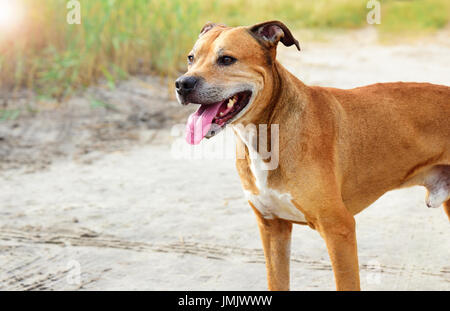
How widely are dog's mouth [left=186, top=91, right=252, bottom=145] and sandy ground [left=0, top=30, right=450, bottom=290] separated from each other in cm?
136

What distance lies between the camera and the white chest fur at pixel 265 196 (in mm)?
3609

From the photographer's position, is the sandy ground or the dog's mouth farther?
the sandy ground

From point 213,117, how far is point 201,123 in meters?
0.07

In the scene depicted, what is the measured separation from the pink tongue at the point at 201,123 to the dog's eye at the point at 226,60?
0.64 feet

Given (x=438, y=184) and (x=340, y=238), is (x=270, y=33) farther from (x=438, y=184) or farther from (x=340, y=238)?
(x=438, y=184)

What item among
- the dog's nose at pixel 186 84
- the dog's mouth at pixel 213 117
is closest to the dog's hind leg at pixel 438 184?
the dog's mouth at pixel 213 117

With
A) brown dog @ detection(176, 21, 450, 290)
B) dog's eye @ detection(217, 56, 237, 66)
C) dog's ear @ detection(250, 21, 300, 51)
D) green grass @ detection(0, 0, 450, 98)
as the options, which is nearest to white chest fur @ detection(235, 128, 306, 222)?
brown dog @ detection(176, 21, 450, 290)

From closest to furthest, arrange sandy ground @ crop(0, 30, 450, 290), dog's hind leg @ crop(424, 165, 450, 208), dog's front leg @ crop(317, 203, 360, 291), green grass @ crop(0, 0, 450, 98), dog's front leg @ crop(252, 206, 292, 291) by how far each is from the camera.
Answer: dog's front leg @ crop(317, 203, 360, 291) → dog's front leg @ crop(252, 206, 292, 291) → dog's hind leg @ crop(424, 165, 450, 208) → sandy ground @ crop(0, 30, 450, 290) → green grass @ crop(0, 0, 450, 98)

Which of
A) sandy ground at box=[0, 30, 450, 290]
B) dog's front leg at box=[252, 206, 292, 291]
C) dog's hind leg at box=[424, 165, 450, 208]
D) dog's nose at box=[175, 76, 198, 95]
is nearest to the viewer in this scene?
dog's nose at box=[175, 76, 198, 95]

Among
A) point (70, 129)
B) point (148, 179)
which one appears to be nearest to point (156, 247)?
point (148, 179)

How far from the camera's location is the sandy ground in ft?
15.2

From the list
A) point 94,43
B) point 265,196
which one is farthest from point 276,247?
point 94,43

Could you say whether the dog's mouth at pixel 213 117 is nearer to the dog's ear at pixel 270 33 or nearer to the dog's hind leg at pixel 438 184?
the dog's ear at pixel 270 33

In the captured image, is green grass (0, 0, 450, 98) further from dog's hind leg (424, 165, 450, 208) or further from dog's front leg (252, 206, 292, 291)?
dog's hind leg (424, 165, 450, 208)
